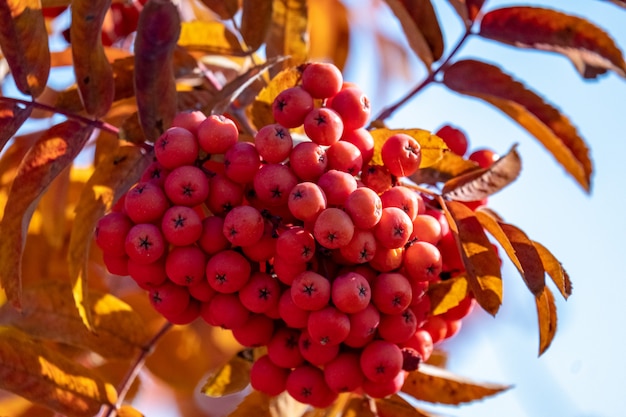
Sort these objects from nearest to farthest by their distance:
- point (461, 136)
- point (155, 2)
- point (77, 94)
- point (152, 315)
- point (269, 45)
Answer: point (155, 2), point (77, 94), point (461, 136), point (269, 45), point (152, 315)

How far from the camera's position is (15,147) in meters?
2.23

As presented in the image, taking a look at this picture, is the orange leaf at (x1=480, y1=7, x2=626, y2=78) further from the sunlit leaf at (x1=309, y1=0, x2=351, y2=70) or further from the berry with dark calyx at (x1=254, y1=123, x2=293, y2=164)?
the sunlit leaf at (x1=309, y1=0, x2=351, y2=70)

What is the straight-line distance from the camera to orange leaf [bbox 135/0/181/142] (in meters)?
1.54

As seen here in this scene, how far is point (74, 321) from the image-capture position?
6.70 ft

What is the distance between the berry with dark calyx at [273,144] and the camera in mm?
1606

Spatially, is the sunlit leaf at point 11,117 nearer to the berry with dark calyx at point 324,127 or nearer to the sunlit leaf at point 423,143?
the berry with dark calyx at point 324,127

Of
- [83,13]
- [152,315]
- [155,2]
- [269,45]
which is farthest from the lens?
[152,315]

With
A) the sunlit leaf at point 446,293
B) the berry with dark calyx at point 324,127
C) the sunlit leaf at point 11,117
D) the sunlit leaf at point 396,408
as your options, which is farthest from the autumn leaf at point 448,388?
the sunlit leaf at point 11,117

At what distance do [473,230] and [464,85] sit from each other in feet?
1.40

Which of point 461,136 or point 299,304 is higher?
point 461,136

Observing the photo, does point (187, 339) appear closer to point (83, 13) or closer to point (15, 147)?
point (15, 147)

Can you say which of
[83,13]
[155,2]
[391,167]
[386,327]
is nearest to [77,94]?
[83,13]

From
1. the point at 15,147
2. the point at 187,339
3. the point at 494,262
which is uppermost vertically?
the point at 494,262

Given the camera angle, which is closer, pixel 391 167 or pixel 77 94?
pixel 391 167
